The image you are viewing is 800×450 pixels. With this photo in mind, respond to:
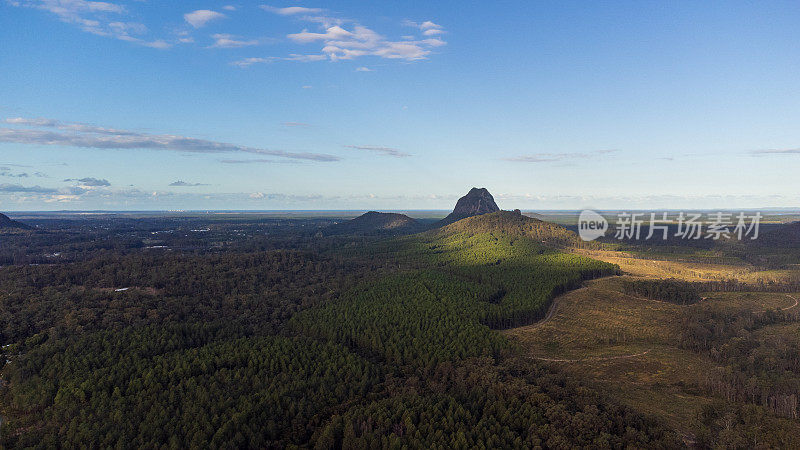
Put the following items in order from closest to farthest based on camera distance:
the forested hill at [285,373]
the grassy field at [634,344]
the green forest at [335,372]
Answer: the forested hill at [285,373] < the green forest at [335,372] < the grassy field at [634,344]

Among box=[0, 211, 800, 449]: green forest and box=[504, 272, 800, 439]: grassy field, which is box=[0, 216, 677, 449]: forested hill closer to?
box=[0, 211, 800, 449]: green forest

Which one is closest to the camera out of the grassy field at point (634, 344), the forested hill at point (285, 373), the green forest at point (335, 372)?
the forested hill at point (285, 373)

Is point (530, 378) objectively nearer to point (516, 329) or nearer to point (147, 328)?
point (516, 329)

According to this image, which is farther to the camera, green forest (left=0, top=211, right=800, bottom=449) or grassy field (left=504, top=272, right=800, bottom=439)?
grassy field (left=504, top=272, right=800, bottom=439)

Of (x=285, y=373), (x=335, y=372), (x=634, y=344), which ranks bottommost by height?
(x=634, y=344)

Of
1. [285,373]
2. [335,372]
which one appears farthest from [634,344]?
[285,373]

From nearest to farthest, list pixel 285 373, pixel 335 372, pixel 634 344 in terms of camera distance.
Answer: pixel 285 373, pixel 335 372, pixel 634 344

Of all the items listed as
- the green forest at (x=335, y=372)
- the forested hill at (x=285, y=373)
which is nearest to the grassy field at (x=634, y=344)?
the green forest at (x=335, y=372)

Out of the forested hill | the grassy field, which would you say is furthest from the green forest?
the grassy field

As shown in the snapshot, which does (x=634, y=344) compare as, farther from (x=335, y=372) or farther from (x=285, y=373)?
(x=285, y=373)

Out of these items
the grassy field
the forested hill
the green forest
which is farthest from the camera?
the grassy field

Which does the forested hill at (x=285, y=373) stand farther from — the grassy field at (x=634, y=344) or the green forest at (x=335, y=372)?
the grassy field at (x=634, y=344)

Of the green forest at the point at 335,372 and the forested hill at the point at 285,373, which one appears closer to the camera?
the forested hill at the point at 285,373
